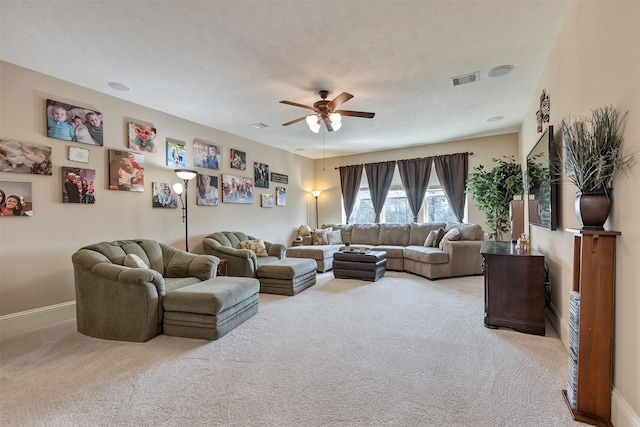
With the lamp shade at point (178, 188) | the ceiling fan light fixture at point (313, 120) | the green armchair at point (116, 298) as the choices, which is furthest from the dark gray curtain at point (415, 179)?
the green armchair at point (116, 298)

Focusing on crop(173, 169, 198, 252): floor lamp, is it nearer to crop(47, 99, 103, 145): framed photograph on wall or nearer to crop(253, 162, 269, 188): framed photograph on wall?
crop(47, 99, 103, 145): framed photograph on wall

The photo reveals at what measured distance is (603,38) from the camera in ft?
5.90

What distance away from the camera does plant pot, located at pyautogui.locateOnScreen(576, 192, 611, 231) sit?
1630mm

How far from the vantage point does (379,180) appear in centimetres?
755

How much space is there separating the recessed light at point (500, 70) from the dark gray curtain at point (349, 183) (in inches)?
176

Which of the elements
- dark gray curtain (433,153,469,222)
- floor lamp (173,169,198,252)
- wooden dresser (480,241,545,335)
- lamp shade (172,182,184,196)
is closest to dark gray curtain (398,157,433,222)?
dark gray curtain (433,153,469,222)

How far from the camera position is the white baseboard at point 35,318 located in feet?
10.0

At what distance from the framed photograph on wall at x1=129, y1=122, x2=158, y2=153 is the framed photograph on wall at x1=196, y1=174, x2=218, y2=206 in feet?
2.95

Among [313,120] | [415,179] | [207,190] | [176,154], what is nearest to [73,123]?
[176,154]

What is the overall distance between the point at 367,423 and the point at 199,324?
6.16 ft

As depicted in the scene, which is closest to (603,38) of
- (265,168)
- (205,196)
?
(205,196)

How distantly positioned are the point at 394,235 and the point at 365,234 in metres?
0.71

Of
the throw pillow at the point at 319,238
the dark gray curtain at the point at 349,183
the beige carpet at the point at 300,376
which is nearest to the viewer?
the beige carpet at the point at 300,376

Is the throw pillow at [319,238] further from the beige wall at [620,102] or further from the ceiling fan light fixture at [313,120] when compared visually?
the beige wall at [620,102]
